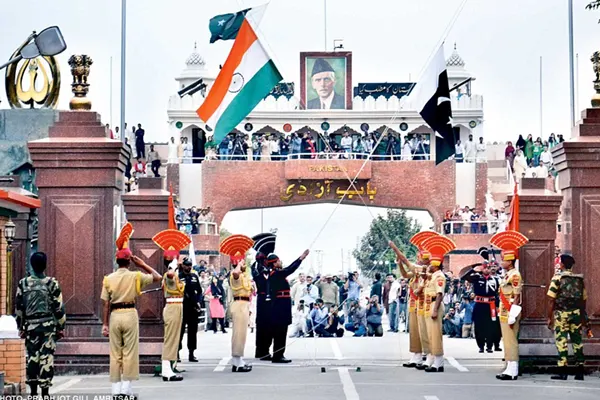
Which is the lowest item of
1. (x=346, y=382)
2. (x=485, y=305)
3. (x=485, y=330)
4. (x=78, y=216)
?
(x=346, y=382)

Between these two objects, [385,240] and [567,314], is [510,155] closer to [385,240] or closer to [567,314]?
[385,240]

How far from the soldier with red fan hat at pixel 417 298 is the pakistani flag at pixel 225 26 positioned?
4725 millimetres

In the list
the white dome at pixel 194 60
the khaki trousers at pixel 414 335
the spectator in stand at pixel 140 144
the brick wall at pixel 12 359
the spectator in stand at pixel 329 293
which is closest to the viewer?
the brick wall at pixel 12 359

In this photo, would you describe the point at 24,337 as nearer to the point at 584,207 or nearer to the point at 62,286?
the point at 62,286

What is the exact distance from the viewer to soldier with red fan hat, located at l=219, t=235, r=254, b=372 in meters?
20.8

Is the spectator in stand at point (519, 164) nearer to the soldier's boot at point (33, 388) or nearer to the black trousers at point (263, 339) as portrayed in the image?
the black trousers at point (263, 339)

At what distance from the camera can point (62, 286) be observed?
1994 cm

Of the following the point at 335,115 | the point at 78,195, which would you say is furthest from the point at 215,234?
the point at 78,195

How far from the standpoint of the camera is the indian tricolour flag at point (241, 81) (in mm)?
22328

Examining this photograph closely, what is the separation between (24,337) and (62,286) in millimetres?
3820

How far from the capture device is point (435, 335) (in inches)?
803

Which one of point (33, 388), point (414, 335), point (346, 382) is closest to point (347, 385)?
point (346, 382)

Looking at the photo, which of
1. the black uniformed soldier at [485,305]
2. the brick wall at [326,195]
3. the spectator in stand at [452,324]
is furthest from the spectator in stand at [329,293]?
the brick wall at [326,195]

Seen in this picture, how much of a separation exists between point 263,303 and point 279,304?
376 millimetres
